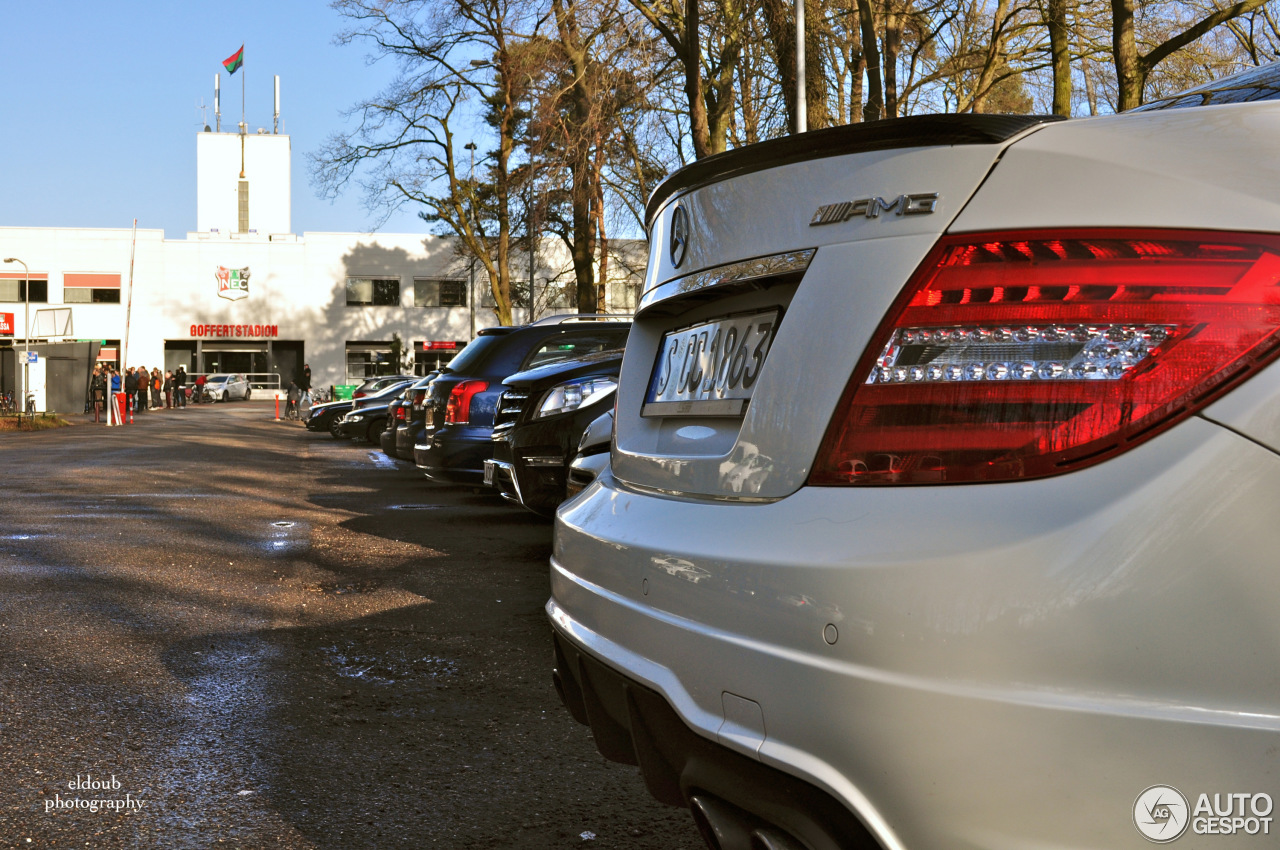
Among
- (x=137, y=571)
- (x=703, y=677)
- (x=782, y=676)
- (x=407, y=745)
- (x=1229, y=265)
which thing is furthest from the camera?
(x=137, y=571)

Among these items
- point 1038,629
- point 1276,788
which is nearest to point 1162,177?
point 1038,629

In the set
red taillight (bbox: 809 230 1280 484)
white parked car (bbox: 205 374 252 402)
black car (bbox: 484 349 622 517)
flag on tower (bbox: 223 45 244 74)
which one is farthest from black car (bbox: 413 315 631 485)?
flag on tower (bbox: 223 45 244 74)

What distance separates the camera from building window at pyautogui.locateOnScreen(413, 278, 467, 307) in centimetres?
6469

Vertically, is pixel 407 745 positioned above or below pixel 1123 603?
below

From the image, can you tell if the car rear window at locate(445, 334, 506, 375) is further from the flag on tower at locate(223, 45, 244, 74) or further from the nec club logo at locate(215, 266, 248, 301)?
the flag on tower at locate(223, 45, 244, 74)

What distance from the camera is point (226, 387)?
59.9 meters

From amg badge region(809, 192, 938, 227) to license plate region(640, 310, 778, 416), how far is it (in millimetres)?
205

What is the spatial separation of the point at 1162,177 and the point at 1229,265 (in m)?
0.16

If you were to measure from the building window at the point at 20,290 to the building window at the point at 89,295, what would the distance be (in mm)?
1182

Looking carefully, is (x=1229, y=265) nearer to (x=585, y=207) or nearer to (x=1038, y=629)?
(x=1038, y=629)

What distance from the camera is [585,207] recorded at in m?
20.6

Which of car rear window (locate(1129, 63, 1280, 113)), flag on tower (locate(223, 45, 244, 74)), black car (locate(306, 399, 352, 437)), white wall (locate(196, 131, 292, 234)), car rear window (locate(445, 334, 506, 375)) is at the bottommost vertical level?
black car (locate(306, 399, 352, 437))

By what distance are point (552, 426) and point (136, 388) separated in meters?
37.7

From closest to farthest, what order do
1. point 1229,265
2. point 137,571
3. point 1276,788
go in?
point 1276,788
point 1229,265
point 137,571
